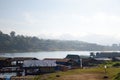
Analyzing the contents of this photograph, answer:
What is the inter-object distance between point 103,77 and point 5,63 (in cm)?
3467

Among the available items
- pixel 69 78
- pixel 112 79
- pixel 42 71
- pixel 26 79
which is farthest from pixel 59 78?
pixel 42 71

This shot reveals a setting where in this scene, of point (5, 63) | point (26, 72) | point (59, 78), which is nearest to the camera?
point (59, 78)

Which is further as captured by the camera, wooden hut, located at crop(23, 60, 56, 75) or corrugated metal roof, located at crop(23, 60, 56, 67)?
corrugated metal roof, located at crop(23, 60, 56, 67)

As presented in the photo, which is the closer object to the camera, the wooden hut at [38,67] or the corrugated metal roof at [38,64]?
the wooden hut at [38,67]

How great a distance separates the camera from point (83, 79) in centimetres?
4353

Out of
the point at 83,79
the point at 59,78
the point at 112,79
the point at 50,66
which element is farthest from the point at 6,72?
the point at 112,79

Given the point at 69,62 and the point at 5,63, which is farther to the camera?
the point at 69,62

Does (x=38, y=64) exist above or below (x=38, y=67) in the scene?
above

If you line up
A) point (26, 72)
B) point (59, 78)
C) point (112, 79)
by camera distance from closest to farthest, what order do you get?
point (112, 79) → point (59, 78) → point (26, 72)

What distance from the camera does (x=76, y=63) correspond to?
253ft

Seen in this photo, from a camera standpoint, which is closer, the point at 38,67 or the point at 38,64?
the point at 38,67

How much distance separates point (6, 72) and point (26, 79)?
15.3m

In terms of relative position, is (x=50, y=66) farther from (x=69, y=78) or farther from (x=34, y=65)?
(x=69, y=78)

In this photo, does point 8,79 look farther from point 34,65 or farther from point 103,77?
point 103,77
